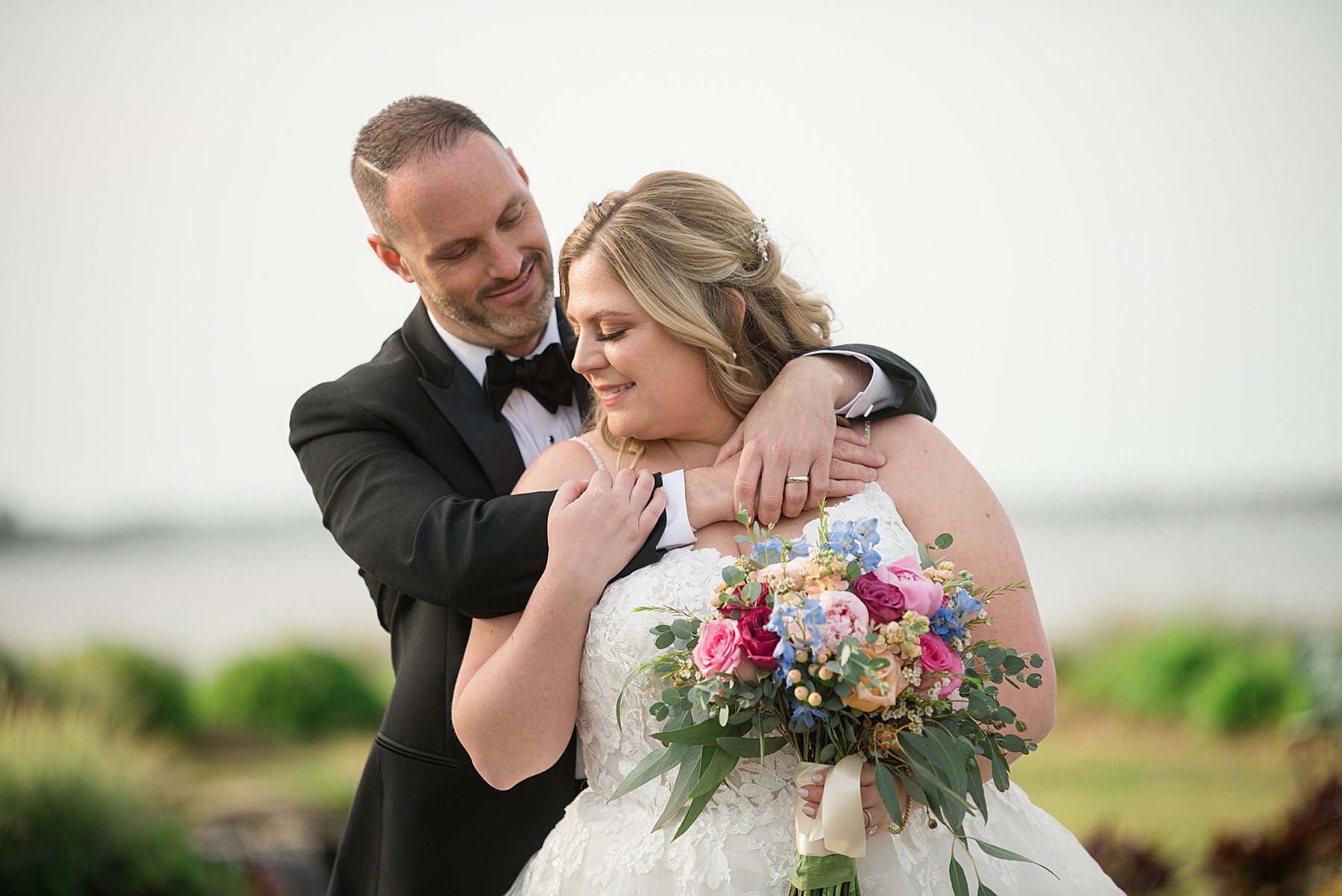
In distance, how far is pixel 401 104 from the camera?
3240 mm

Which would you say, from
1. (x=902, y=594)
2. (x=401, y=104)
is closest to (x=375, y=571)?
(x=902, y=594)

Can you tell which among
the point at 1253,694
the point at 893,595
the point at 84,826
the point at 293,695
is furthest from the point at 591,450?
the point at 1253,694

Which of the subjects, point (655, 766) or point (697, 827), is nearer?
point (655, 766)

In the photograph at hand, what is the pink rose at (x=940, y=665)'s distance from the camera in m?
1.88

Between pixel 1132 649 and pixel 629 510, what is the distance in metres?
5.60

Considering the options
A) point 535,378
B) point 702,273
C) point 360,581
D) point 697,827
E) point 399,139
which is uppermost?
point 399,139

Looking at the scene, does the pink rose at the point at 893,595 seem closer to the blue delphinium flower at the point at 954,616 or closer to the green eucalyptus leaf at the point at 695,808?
the blue delphinium flower at the point at 954,616

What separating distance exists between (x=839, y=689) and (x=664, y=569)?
2.23 ft

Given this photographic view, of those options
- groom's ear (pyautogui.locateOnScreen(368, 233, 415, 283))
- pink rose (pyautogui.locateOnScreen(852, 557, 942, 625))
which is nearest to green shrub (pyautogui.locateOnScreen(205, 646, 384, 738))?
groom's ear (pyautogui.locateOnScreen(368, 233, 415, 283))

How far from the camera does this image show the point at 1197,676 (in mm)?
6707

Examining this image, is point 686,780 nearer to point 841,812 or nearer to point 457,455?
point 841,812

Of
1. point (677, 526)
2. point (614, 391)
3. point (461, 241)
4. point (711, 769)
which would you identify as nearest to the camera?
point (711, 769)

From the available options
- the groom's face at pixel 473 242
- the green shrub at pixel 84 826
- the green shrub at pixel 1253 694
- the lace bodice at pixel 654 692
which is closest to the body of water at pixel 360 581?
the green shrub at pixel 1253 694

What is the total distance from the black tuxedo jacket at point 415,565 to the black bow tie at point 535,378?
59mm
